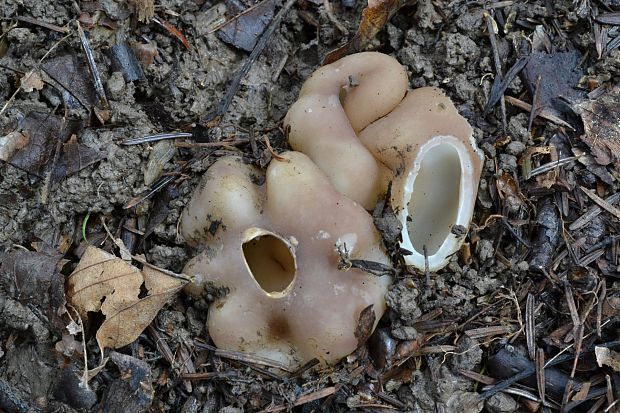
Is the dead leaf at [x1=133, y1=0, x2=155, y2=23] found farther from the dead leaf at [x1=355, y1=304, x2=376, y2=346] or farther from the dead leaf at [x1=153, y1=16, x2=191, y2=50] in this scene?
the dead leaf at [x1=355, y1=304, x2=376, y2=346]

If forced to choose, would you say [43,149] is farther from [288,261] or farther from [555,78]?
[555,78]

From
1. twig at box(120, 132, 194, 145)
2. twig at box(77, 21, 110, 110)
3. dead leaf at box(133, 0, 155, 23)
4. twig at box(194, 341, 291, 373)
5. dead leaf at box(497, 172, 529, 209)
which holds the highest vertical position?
dead leaf at box(133, 0, 155, 23)

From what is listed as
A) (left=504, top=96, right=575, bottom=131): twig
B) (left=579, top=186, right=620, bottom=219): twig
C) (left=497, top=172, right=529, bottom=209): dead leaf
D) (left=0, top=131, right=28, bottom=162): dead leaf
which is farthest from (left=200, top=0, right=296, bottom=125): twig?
(left=579, top=186, right=620, bottom=219): twig

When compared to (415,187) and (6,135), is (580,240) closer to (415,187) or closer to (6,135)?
(415,187)

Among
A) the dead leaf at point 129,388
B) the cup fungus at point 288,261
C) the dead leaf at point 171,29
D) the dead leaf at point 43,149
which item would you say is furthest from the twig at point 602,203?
the dead leaf at point 43,149

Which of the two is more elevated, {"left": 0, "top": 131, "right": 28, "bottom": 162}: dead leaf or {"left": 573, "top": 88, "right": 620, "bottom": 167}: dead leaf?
{"left": 0, "top": 131, "right": 28, "bottom": 162}: dead leaf
